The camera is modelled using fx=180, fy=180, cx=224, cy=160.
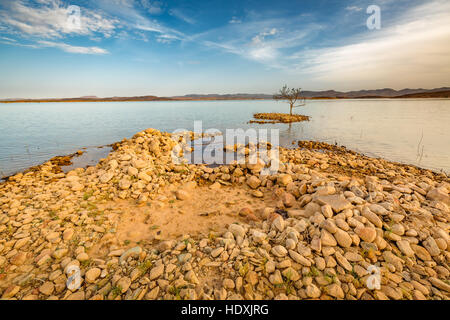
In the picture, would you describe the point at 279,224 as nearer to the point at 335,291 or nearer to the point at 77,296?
the point at 335,291

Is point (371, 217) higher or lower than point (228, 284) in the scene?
higher

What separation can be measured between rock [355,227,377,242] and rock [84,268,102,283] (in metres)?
5.22

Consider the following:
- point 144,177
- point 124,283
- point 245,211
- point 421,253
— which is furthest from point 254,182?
point 124,283

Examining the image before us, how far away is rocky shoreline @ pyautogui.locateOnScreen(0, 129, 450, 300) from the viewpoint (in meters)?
3.05

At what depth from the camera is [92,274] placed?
11.0 ft

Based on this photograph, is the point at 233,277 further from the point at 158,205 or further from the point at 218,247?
the point at 158,205

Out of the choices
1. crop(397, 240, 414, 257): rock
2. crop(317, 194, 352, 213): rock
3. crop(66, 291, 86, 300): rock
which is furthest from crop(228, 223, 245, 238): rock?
crop(397, 240, 414, 257): rock

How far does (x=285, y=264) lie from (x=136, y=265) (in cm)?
290

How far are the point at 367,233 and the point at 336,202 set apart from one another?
0.98 metres

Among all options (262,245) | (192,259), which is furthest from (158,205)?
(262,245)

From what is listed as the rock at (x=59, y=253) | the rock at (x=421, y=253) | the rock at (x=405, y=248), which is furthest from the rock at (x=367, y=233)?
the rock at (x=59, y=253)

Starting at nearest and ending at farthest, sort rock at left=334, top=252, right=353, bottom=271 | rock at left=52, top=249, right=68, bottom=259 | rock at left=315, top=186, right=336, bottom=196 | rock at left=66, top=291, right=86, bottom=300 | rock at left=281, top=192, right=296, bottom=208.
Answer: rock at left=66, top=291, right=86, bottom=300
rock at left=334, top=252, right=353, bottom=271
rock at left=52, top=249, right=68, bottom=259
rock at left=315, top=186, right=336, bottom=196
rock at left=281, top=192, right=296, bottom=208

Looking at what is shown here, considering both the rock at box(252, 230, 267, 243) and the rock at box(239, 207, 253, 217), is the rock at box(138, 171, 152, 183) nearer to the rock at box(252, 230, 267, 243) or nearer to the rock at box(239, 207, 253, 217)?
the rock at box(239, 207, 253, 217)

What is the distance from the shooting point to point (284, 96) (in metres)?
35.6
